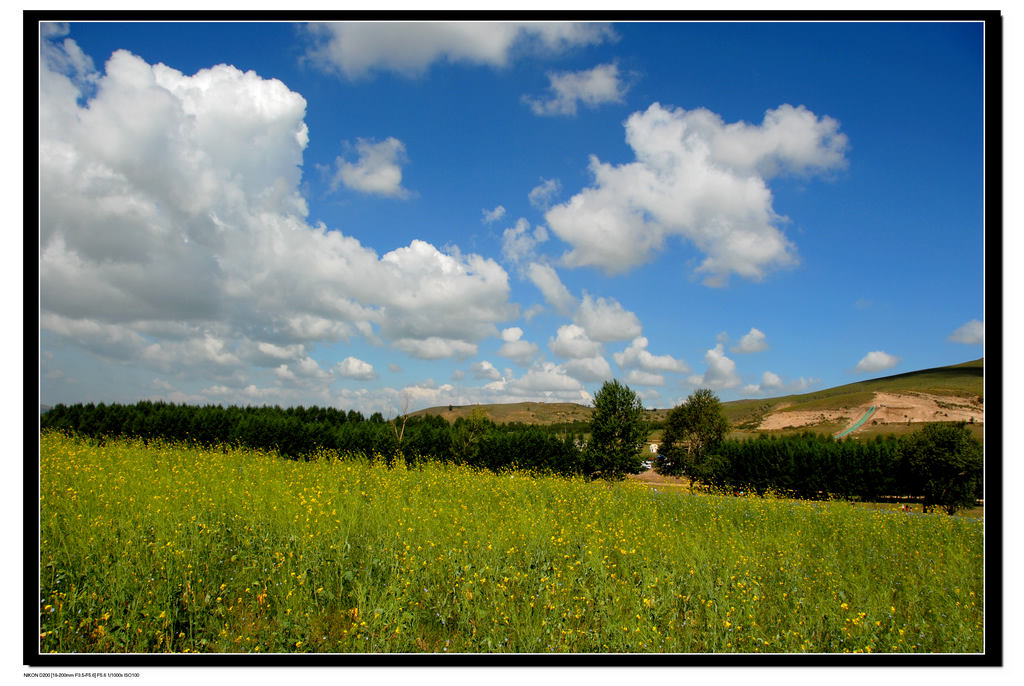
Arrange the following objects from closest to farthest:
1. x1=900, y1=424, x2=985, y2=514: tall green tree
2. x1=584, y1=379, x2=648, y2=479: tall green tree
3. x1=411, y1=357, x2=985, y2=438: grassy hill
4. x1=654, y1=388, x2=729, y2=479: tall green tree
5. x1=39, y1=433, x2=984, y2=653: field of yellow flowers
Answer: x1=39, y1=433, x2=984, y2=653: field of yellow flowers → x1=411, y1=357, x2=985, y2=438: grassy hill → x1=900, y1=424, x2=985, y2=514: tall green tree → x1=584, y1=379, x2=648, y2=479: tall green tree → x1=654, y1=388, x2=729, y2=479: tall green tree

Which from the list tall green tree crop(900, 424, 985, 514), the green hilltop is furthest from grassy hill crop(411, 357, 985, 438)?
tall green tree crop(900, 424, 985, 514)

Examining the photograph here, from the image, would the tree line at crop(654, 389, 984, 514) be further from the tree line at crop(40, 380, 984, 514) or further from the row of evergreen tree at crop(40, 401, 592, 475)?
the row of evergreen tree at crop(40, 401, 592, 475)

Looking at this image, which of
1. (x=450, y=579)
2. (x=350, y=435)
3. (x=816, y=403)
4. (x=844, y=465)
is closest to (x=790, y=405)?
(x=816, y=403)

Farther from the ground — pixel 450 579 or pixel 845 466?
Result: pixel 450 579

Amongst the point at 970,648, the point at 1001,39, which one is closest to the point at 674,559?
the point at 970,648

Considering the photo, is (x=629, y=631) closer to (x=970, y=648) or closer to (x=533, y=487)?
(x=970, y=648)

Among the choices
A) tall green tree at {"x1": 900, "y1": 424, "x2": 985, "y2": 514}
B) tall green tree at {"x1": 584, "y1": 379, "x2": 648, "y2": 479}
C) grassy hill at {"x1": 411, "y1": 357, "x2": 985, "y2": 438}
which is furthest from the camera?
tall green tree at {"x1": 584, "y1": 379, "x2": 648, "y2": 479}

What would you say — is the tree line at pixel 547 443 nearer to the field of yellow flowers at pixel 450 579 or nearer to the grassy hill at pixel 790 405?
the grassy hill at pixel 790 405

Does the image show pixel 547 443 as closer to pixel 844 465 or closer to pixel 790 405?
pixel 844 465

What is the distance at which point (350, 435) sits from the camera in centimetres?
2430

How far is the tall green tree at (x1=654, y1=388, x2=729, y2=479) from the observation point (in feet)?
115

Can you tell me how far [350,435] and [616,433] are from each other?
13.5 m

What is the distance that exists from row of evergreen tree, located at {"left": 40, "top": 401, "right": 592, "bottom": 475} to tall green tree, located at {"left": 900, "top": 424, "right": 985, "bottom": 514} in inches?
547

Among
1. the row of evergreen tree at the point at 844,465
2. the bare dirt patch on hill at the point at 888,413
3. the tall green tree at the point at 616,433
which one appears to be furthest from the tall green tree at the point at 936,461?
the tall green tree at the point at 616,433
